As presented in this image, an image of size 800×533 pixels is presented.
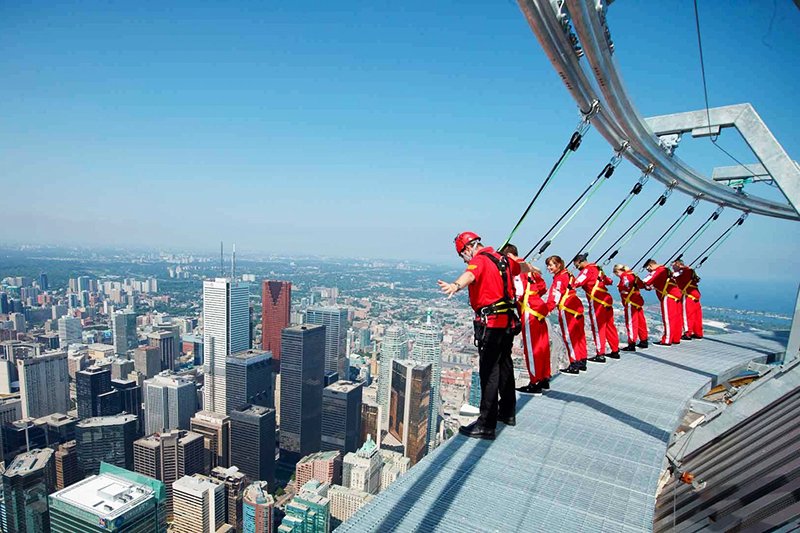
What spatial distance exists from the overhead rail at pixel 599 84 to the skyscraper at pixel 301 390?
3363cm

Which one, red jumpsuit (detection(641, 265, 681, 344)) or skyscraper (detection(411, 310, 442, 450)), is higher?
red jumpsuit (detection(641, 265, 681, 344))

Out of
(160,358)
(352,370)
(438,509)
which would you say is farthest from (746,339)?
(160,358)

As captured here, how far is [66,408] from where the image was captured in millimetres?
33750

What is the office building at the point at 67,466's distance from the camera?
78.2 feet

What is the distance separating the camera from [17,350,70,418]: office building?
3084 centimetres

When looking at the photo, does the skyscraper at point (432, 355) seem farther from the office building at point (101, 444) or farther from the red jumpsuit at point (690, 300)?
the red jumpsuit at point (690, 300)

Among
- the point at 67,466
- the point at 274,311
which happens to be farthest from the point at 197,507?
the point at 274,311

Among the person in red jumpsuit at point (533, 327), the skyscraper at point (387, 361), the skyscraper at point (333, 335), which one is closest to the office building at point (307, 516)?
the skyscraper at point (387, 361)

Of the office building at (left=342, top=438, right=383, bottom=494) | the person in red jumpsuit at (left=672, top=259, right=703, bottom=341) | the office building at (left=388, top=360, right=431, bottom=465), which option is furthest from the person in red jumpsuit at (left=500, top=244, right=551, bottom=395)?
the office building at (left=388, top=360, right=431, bottom=465)

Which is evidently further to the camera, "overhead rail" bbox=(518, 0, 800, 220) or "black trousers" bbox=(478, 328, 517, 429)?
"black trousers" bbox=(478, 328, 517, 429)

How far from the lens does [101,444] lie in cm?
2523

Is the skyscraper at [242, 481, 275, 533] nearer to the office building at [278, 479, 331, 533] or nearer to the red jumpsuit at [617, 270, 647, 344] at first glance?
the office building at [278, 479, 331, 533]

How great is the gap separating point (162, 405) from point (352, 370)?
19191 millimetres

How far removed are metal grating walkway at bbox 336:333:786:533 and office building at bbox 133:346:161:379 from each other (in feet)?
150
